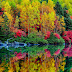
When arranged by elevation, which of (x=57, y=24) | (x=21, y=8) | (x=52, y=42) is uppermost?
(x=21, y=8)

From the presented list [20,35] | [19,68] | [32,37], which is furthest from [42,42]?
[19,68]

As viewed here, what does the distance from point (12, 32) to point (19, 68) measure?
26.0m

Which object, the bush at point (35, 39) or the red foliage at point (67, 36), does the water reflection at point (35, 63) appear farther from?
the red foliage at point (67, 36)

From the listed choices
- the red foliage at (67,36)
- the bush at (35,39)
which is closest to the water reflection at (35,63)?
the bush at (35,39)

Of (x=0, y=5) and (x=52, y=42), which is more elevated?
(x=0, y=5)

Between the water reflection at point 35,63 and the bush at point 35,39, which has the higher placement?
the water reflection at point 35,63

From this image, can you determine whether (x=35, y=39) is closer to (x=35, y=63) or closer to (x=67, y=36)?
(x=67, y=36)

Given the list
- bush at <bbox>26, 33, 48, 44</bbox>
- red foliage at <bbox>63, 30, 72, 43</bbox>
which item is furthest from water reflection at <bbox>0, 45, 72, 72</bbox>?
red foliage at <bbox>63, 30, 72, 43</bbox>

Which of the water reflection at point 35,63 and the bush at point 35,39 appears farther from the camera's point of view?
the bush at point 35,39

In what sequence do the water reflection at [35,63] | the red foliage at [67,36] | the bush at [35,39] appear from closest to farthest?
the water reflection at [35,63]
the bush at [35,39]
the red foliage at [67,36]

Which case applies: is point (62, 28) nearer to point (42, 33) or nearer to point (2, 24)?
point (42, 33)

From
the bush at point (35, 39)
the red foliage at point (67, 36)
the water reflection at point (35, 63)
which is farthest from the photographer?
the red foliage at point (67, 36)

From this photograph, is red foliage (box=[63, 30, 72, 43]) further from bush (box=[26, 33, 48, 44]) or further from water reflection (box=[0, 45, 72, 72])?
water reflection (box=[0, 45, 72, 72])

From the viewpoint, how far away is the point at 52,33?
42250mm
